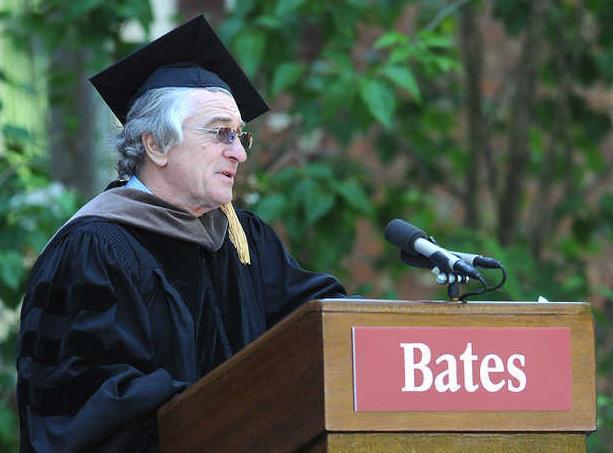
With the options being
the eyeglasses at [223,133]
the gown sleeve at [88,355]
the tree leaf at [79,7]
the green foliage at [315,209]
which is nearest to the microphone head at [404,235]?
the gown sleeve at [88,355]

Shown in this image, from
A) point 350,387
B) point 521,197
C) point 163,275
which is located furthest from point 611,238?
point 350,387

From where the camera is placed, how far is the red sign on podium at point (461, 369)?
11.8ft

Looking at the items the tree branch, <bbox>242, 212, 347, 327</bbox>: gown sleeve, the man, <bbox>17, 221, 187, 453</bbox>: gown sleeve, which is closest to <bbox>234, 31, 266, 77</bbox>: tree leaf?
the tree branch

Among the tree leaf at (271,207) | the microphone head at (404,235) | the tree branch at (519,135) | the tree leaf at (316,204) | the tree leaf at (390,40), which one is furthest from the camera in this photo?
the tree branch at (519,135)

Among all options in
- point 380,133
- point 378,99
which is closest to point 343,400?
point 378,99

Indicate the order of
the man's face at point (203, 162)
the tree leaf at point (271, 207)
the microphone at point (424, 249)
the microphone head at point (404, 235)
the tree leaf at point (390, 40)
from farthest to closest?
the tree leaf at point (271, 207), the tree leaf at point (390, 40), the man's face at point (203, 162), the microphone head at point (404, 235), the microphone at point (424, 249)

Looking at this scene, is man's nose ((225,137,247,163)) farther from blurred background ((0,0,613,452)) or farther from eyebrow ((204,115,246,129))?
blurred background ((0,0,613,452))

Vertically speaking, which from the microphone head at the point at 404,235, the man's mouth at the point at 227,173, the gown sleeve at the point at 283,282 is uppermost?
the man's mouth at the point at 227,173

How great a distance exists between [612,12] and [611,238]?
1.14 m

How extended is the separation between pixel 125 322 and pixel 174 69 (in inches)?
35.0

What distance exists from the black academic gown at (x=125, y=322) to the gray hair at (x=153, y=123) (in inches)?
10.9

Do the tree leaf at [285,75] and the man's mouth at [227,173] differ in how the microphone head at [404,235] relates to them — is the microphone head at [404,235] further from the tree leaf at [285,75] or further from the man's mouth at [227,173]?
the tree leaf at [285,75]

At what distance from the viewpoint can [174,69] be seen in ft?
15.5

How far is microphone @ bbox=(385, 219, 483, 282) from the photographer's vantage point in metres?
3.75
